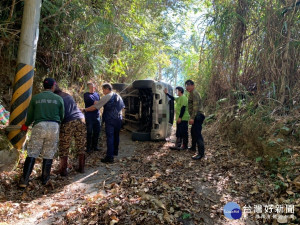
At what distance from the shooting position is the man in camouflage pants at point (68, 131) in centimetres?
405

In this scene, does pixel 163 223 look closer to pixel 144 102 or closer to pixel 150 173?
pixel 150 173

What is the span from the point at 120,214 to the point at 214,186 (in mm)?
1761

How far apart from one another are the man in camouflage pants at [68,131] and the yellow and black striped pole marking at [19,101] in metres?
0.53

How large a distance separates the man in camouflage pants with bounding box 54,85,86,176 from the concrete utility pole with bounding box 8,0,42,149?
0.56 meters

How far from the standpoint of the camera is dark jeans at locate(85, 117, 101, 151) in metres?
5.44

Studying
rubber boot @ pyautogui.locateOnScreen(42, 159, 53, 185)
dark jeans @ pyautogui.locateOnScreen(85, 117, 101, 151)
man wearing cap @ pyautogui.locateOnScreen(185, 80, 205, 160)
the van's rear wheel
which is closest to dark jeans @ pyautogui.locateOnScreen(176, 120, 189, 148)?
man wearing cap @ pyautogui.locateOnScreen(185, 80, 205, 160)

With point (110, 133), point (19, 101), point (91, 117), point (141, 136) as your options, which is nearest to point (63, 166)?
point (110, 133)

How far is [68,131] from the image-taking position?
4.12 metres

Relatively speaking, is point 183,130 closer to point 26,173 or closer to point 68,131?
point 68,131

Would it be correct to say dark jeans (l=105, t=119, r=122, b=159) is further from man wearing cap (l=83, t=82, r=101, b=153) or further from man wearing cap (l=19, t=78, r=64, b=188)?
man wearing cap (l=19, t=78, r=64, b=188)

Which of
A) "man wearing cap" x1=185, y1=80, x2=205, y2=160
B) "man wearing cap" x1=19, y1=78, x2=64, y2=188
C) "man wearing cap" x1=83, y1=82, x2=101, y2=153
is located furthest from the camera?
"man wearing cap" x1=83, y1=82, x2=101, y2=153

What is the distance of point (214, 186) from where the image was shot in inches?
147

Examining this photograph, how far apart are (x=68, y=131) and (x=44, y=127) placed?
0.55 meters

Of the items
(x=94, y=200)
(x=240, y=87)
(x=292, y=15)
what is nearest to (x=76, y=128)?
(x=94, y=200)
